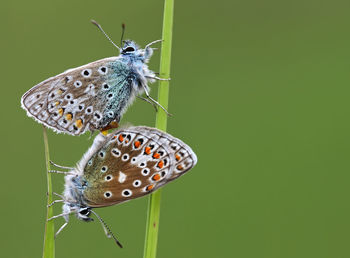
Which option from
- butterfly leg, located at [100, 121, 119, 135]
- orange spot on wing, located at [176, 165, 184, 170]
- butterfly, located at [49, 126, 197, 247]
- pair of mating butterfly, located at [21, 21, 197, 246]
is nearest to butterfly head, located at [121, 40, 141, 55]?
pair of mating butterfly, located at [21, 21, 197, 246]

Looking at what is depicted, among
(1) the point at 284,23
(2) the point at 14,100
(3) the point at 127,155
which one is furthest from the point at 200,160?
(3) the point at 127,155

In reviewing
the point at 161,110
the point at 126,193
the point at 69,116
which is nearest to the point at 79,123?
the point at 69,116

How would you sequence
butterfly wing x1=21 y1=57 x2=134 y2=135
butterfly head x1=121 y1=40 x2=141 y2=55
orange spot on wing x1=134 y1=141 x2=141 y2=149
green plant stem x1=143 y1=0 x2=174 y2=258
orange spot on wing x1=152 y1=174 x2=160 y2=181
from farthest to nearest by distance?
butterfly head x1=121 y1=40 x2=141 y2=55 < butterfly wing x1=21 y1=57 x2=134 y2=135 < orange spot on wing x1=134 y1=141 x2=141 y2=149 < orange spot on wing x1=152 y1=174 x2=160 y2=181 < green plant stem x1=143 y1=0 x2=174 y2=258

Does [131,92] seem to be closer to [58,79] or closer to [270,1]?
[58,79]

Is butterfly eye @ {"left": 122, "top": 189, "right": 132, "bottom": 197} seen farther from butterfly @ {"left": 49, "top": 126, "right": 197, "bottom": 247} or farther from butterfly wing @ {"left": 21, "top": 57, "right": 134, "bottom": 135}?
butterfly wing @ {"left": 21, "top": 57, "right": 134, "bottom": 135}

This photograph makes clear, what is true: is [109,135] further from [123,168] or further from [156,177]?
[156,177]

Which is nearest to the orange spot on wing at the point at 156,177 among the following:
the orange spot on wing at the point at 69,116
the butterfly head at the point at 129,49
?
the orange spot on wing at the point at 69,116

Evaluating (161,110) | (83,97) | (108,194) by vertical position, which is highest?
(161,110)
